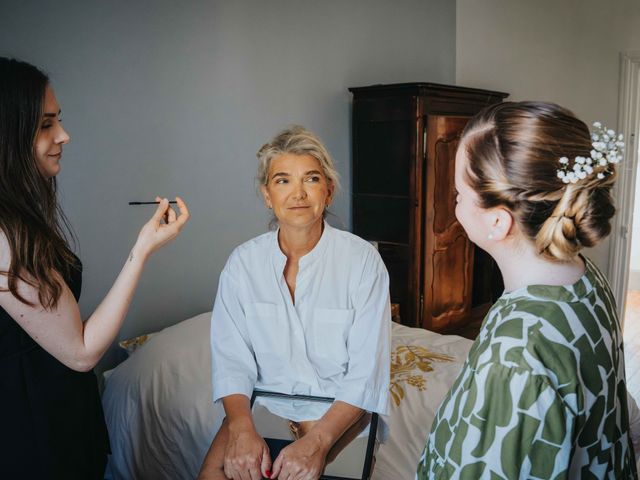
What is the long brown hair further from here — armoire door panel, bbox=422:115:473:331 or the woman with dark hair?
armoire door panel, bbox=422:115:473:331

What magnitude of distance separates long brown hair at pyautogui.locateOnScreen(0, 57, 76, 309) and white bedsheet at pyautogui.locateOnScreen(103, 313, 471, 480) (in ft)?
2.69

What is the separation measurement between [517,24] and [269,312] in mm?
3628

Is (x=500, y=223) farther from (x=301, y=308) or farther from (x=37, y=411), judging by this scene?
(x=37, y=411)

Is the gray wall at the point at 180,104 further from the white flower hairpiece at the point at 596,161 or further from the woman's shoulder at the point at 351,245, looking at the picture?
the white flower hairpiece at the point at 596,161

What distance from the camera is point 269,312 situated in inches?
59.7

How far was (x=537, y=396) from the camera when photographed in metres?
0.76

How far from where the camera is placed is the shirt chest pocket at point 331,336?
4.86ft

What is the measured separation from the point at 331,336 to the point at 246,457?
37cm

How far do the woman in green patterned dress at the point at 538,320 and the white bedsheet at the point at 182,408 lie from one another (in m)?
0.87

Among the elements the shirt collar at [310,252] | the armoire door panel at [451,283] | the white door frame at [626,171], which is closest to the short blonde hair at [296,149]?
the shirt collar at [310,252]

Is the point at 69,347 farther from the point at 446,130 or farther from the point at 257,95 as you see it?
the point at 446,130

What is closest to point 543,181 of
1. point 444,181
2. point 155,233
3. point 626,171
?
point 155,233

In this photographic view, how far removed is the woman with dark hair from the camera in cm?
112

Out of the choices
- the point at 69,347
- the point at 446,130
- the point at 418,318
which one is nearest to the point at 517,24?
the point at 446,130
